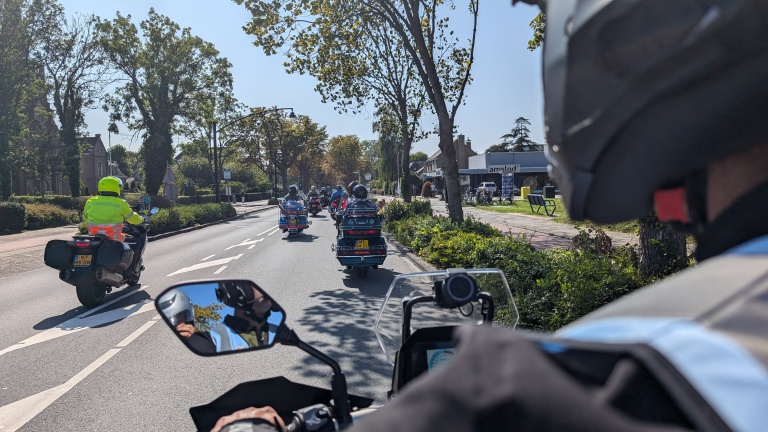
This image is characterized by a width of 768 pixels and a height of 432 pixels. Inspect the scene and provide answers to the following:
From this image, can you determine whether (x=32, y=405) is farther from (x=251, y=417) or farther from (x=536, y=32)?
(x=536, y=32)

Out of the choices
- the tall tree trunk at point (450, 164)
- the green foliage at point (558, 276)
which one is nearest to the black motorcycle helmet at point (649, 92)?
the green foliage at point (558, 276)

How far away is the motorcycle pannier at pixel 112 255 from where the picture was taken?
880 centimetres

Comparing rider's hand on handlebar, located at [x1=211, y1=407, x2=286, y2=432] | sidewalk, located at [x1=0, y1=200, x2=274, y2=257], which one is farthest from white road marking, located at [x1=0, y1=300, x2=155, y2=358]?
sidewalk, located at [x1=0, y1=200, x2=274, y2=257]

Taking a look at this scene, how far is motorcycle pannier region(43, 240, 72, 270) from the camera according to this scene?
336 inches

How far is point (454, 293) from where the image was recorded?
83.6 inches

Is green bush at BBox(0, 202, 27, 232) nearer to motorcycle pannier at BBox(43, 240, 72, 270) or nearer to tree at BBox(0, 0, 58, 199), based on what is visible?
tree at BBox(0, 0, 58, 199)

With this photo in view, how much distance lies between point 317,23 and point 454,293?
1393 centimetres

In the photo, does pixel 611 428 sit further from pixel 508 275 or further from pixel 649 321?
pixel 508 275

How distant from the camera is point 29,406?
4730 millimetres

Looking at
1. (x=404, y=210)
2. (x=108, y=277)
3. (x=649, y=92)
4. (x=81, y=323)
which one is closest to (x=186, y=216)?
(x=404, y=210)

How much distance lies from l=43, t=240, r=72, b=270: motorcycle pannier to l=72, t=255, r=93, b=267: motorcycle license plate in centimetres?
8

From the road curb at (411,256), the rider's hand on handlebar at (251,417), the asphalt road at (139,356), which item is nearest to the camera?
the rider's hand on handlebar at (251,417)

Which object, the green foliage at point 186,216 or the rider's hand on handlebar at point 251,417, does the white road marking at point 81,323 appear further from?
the green foliage at point 186,216

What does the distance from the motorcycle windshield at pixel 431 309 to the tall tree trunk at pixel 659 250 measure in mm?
4828
